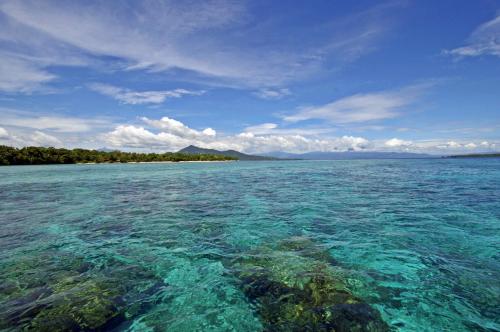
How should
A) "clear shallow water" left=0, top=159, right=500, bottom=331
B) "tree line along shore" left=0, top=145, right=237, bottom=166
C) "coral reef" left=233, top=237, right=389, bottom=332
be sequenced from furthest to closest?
1. "tree line along shore" left=0, top=145, right=237, bottom=166
2. "clear shallow water" left=0, top=159, right=500, bottom=331
3. "coral reef" left=233, top=237, right=389, bottom=332

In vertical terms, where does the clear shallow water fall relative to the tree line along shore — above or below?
below

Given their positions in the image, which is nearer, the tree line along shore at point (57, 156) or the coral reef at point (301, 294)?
the coral reef at point (301, 294)

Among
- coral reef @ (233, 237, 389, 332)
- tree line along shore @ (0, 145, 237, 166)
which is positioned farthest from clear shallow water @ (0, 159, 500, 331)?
tree line along shore @ (0, 145, 237, 166)

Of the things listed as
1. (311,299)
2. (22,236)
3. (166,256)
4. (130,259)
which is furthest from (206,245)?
(22,236)

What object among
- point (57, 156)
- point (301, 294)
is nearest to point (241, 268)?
point (301, 294)

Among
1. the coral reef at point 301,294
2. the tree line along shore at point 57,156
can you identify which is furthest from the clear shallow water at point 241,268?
the tree line along shore at point 57,156

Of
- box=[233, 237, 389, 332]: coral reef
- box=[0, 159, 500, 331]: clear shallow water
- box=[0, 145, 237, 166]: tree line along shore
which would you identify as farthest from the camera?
box=[0, 145, 237, 166]: tree line along shore

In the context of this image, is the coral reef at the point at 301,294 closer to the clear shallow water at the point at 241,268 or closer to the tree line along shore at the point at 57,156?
the clear shallow water at the point at 241,268

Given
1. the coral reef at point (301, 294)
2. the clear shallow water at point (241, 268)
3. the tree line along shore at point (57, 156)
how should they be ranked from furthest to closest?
the tree line along shore at point (57, 156) → the clear shallow water at point (241, 268) → the coral reef at point (301, 294)

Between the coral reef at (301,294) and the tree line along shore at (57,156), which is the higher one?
the tree line along shore at (57,156)

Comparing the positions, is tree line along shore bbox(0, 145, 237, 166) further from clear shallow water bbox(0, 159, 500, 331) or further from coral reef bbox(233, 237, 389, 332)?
coral reef bbox(233, 237, 389, 332)

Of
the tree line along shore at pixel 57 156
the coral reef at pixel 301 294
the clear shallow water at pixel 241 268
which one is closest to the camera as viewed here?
the coral reef at pixel 301 294

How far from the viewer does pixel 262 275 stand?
955cm

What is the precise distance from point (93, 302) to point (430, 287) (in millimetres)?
11036
